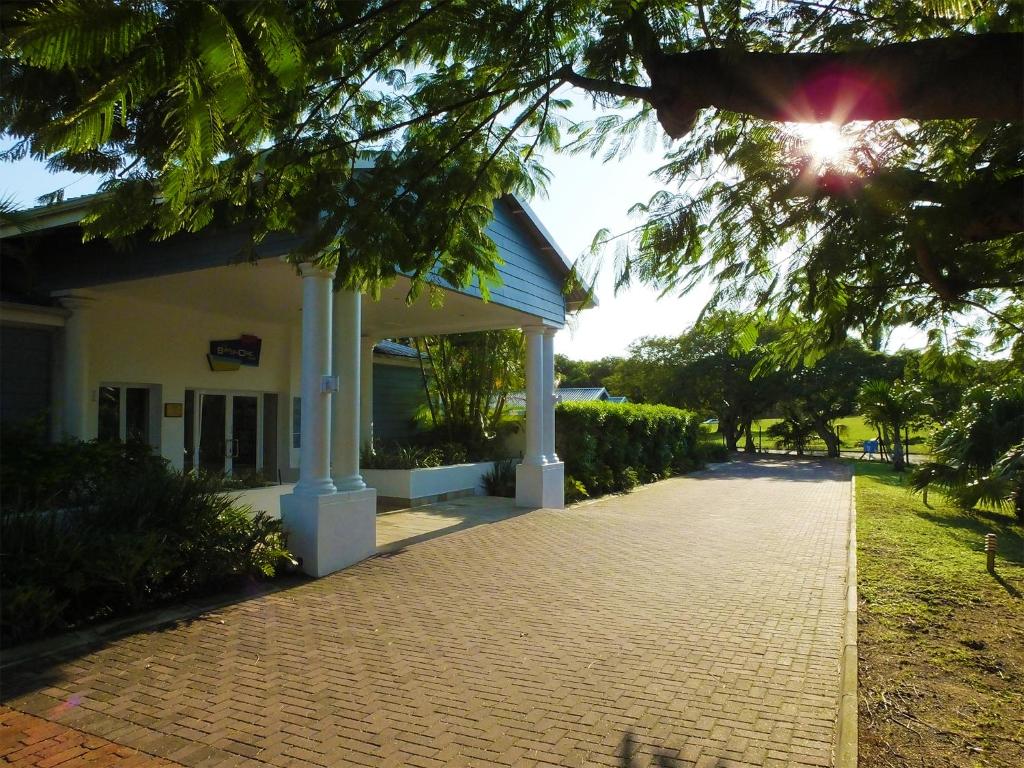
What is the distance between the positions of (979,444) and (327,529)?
12234 millimetres

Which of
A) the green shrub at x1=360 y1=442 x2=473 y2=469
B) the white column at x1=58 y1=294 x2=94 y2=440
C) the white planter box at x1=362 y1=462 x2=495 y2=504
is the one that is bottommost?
the white planter box at x1=362 y1=462 x2=495 y2=504

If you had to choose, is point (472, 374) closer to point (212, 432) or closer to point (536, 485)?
point (536, 485)

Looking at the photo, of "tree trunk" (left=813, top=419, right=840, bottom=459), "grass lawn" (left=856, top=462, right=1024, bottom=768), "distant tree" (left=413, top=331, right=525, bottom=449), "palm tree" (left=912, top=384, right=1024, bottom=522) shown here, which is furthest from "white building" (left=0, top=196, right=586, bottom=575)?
"tree trunk" (left=813, top=419, right=840, bottom=459)

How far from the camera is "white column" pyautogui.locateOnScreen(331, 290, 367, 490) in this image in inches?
355

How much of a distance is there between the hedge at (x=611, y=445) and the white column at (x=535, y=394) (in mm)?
2166

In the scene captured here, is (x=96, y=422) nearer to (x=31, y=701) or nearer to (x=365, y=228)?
(x=31, y=701)

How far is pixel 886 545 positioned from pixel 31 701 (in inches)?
409

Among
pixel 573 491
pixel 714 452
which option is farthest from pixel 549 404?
pixel 714 452

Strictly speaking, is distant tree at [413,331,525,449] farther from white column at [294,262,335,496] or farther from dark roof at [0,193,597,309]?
white column at [294,262,335,496]

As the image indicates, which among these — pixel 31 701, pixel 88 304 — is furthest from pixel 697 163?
pixel 88 304

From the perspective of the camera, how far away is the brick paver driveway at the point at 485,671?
3.94 meters

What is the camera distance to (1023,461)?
10125 millimetres

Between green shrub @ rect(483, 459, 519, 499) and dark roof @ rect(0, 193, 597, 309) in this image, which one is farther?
green shrub @ rect(483, 459, 519, 499)

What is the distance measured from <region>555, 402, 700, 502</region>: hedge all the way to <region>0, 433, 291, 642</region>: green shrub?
9.49 meters
